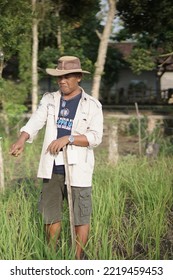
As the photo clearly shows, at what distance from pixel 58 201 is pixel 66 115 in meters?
0.53

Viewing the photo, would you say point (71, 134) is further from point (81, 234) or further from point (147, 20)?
point (147, 20)

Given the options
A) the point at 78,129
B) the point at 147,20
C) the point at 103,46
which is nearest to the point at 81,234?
the point at 78,129

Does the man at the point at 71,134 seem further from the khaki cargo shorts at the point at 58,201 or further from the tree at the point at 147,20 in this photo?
the tree at the point at 147,20

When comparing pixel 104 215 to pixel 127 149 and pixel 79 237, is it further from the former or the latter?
pixel 127 149

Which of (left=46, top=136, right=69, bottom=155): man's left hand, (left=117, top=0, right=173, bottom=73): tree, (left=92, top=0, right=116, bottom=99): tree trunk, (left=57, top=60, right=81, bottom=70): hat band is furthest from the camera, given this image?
(left=117, top=0, right=173, bottom=73): tree

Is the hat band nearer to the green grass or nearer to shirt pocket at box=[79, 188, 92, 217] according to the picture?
shirt pocket at box=[79, 188, 92, 217]

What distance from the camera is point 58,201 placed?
307 centimetres

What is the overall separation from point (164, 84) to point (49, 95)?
2248 centimetres

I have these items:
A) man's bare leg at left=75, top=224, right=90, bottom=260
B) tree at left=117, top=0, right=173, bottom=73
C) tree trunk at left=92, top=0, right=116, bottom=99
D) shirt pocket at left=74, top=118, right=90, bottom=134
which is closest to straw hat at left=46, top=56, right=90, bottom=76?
shirt pocket at left=74, top=118, right=90, bottom=134

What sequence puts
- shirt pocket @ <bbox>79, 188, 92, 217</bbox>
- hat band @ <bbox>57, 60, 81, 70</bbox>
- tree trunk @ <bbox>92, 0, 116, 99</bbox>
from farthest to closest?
1. tree trunk @ <bbox>92, 0, 116, 99</bbox>
2. shirt pocket @ <bbox>79, 188, 92, 217</bbox>
3. hat band @ <bbox>57, 60, 81, 70</bbox>

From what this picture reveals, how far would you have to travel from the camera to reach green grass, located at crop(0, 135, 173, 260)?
294 cm

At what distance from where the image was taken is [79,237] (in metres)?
3.05

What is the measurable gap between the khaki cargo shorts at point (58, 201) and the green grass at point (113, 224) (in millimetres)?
107
